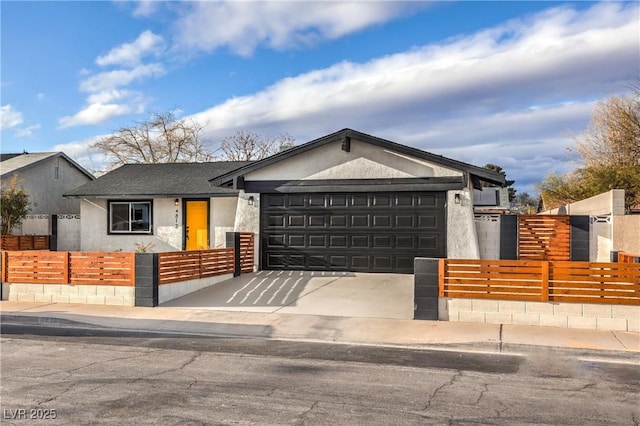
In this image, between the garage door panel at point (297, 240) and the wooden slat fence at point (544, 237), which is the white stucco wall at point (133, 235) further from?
the wooden slat fence at point (544, 237)

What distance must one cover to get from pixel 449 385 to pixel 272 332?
3638 mm

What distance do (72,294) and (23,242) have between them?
11.6 m

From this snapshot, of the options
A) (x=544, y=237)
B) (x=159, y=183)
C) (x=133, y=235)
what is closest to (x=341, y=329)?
(x=544, y=237)

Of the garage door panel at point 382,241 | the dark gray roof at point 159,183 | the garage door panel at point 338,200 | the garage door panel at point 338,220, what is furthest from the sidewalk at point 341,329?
the dark gray roof at point 159,183

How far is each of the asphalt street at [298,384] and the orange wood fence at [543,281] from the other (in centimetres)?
173

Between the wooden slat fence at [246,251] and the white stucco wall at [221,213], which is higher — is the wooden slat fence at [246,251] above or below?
below

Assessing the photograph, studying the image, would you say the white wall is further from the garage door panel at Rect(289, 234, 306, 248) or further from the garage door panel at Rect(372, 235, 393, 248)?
the garage door panel at Rect(372, 235, 393, 248)

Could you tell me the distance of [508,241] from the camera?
15.2m

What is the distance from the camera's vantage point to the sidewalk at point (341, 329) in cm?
765

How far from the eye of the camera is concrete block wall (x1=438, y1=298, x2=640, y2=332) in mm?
8438

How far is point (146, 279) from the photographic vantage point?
10641 millimetres

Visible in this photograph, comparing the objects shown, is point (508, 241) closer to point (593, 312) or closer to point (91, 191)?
point (593, 312)

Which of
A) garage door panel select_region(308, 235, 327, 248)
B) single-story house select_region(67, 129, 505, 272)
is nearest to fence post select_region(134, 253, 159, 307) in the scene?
single-story house select_region(67, 129, 505, 272)

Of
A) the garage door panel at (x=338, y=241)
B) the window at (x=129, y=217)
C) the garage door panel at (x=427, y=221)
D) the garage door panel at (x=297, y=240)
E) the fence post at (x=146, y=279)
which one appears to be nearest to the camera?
the fence post at (x=146, y=279)
